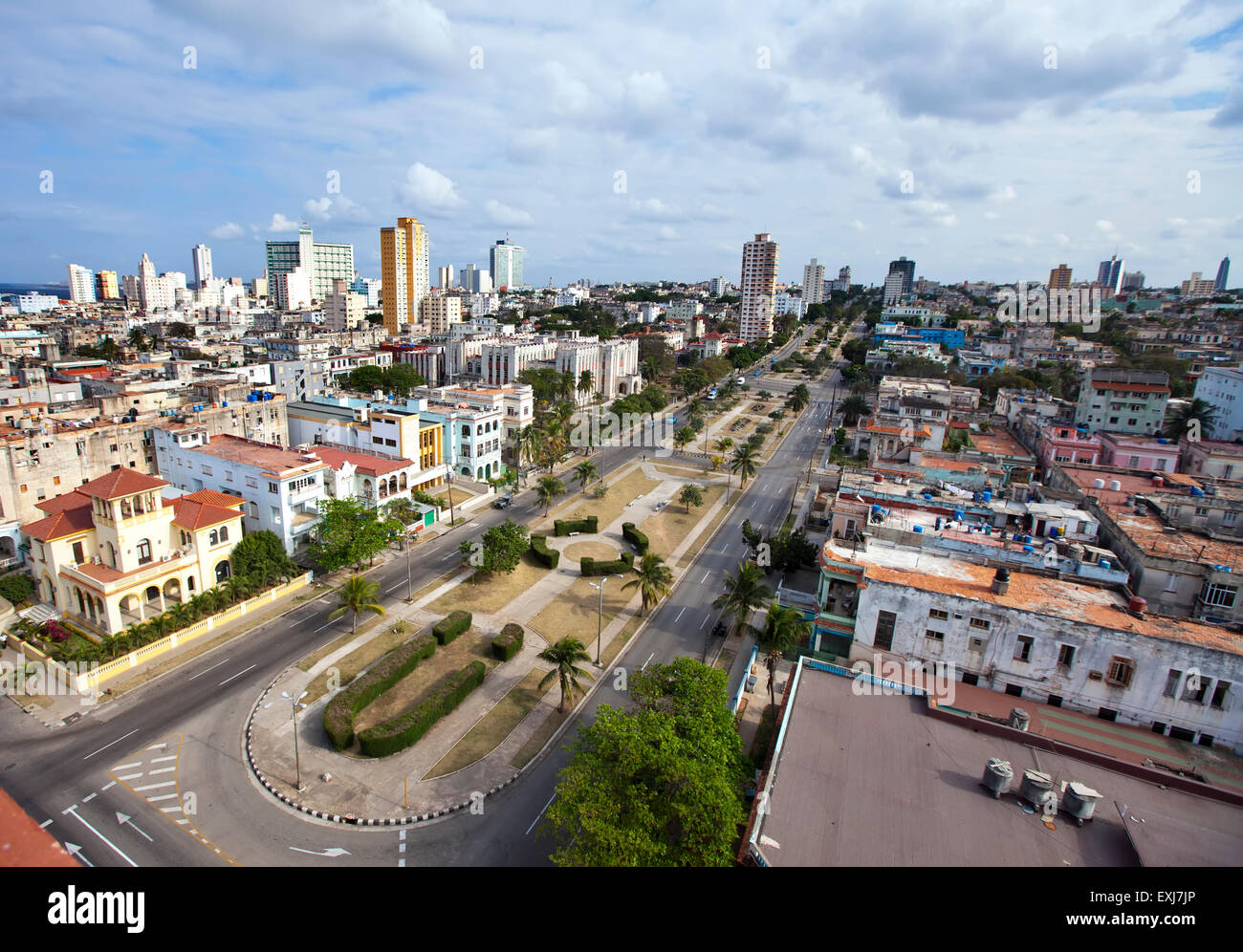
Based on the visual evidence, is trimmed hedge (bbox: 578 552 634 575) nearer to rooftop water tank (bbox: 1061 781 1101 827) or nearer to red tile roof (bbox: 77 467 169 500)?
red tile roof (bbox: 77 467 169 500)

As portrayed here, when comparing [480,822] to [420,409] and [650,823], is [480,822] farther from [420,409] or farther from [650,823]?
[420,409]

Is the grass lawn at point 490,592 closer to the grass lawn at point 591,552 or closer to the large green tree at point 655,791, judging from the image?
the grass lawn at point 591,552

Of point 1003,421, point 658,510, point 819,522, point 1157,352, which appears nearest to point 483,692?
point 658,510

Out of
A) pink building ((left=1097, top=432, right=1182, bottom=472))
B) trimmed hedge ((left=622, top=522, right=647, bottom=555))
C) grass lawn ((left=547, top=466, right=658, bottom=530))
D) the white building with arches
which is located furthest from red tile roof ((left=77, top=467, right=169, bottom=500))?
pink building ((left=1097, top=432, right=1182, bottom=472))

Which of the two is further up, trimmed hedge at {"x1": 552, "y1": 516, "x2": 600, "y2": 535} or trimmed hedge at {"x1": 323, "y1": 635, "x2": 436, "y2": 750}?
trimmed hedge at {"x1": 552, "y1": 516, "x2": 600, "y2": 535}

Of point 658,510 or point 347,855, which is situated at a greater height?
point 658,510

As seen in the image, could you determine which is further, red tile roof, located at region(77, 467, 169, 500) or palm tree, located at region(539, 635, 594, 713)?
red tile roof, located at region(77, 467, 169, 500)

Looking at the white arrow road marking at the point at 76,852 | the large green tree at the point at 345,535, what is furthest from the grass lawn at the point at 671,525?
the white arrow road marking at the point at 76,852
